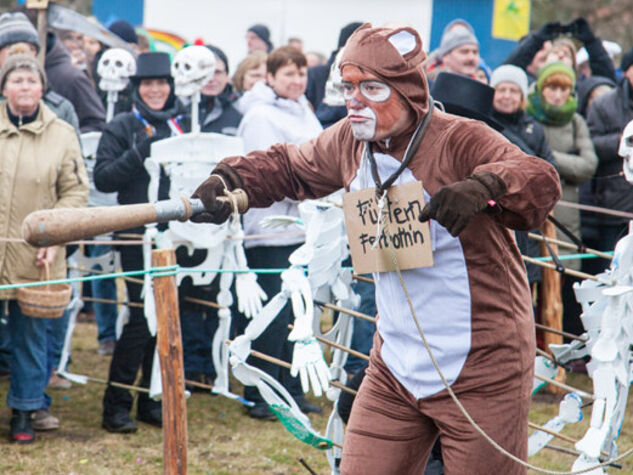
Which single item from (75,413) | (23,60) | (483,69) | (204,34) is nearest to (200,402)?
(75,413)

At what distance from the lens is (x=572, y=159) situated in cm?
645

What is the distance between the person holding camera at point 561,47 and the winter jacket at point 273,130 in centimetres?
246

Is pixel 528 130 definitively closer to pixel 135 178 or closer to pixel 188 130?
pixel 188 130

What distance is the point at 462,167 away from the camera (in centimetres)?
Result: 276

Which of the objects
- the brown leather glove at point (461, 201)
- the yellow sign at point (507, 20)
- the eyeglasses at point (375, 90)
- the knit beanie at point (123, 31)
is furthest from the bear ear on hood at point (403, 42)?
the yellow sign at point (507, 20)

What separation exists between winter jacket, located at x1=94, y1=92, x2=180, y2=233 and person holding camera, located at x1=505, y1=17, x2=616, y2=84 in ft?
10.8

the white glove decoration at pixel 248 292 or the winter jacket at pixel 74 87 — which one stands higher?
the winter jacket at pixel 74 87

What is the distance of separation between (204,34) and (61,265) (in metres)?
7.10

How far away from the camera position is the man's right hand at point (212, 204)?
2846mm

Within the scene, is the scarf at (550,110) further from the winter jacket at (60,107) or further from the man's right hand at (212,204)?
the man's right hand at (212,204)

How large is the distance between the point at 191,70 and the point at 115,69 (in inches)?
65.9

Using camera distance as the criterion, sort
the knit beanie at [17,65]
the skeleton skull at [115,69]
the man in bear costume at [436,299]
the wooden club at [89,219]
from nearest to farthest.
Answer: the wooden club at [89,219] → the man in bear costume at [436,299] → the knit beanie at [17,65] → the skeleton skull at [115,69]

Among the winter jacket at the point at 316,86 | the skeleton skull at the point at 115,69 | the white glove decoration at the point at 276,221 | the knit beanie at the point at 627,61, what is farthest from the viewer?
the winter jacket at the point at 316,86

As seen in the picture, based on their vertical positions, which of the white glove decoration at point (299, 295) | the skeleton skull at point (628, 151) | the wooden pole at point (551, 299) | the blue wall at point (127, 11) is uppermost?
the blue wall at point (127, 11)
